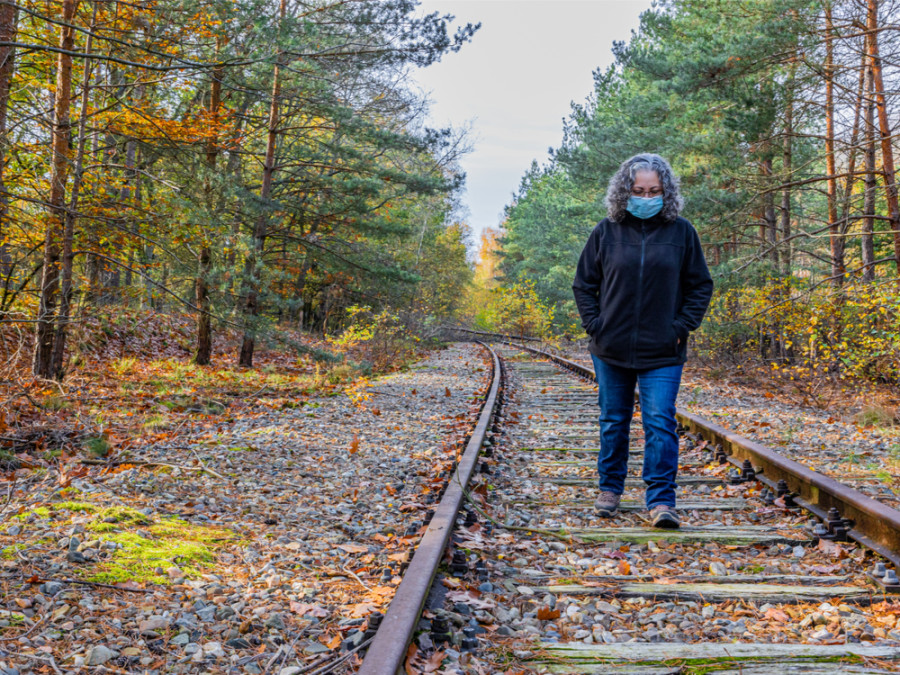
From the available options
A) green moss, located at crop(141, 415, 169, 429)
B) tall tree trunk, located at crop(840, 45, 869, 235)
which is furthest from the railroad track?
tall tree trunk, located at crop(840, 45, 869, 235)

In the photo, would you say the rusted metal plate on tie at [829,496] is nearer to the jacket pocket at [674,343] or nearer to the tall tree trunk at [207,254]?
the jacket pocket at [674,343]

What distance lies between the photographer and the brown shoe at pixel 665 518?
3.60 meters

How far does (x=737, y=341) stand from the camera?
14250 millimetres

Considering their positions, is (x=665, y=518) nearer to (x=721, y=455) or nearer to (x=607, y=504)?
(x=607, y=504)

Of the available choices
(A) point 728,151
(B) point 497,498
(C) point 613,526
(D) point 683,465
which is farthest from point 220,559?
(A) point 728,151

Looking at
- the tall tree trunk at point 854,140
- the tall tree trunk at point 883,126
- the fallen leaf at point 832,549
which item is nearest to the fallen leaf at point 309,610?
the fallen leaf at point 832,549

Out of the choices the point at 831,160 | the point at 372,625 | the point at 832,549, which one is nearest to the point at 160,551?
the point at 372,625

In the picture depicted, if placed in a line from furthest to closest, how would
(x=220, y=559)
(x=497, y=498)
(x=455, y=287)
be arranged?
(x=455, y=287)
(x=497, y=498)
(x=220, y=559)

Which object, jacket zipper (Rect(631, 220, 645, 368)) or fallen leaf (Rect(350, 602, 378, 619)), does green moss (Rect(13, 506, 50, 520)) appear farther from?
jacket zipper (Rect(631, 220, 645, 368))

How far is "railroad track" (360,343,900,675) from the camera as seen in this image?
223cm

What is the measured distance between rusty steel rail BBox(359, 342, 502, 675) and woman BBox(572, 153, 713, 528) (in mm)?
1174

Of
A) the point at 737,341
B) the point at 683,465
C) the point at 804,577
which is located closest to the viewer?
the point at 804,577

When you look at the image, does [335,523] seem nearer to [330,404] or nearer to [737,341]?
[330,404]

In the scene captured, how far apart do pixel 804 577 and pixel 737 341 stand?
40.3ft
